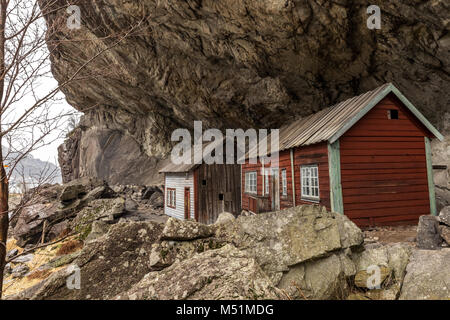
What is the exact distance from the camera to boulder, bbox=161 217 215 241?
13.0 feet

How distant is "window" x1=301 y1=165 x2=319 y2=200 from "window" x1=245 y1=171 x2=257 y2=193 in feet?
14.7

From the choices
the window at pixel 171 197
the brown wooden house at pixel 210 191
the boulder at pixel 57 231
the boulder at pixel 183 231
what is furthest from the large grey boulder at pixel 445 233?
the boulder at pixel 57 231

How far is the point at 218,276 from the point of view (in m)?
2.98

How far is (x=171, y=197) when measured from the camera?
2139cm

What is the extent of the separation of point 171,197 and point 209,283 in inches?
751

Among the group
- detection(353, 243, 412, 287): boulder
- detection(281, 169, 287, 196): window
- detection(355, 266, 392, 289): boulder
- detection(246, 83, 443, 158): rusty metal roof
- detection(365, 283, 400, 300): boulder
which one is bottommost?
detection(365, 283, 400, 300): boulder

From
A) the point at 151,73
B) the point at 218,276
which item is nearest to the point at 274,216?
the point at 218,276

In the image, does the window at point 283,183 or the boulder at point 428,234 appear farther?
the window at point 283,183

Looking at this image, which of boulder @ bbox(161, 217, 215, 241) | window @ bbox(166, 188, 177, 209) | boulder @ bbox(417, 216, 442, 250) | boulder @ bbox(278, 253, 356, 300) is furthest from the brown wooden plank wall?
boulder @ bbox(278, 253, 356, 300)

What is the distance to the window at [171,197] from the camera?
2063 centimetres

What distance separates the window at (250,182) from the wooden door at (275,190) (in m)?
2.20

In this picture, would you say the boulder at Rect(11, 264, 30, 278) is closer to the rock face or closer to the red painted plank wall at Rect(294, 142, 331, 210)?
the rock face

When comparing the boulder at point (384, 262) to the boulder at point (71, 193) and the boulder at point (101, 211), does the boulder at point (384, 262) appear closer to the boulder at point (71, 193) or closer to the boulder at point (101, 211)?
the boulder at point (101, 211)
